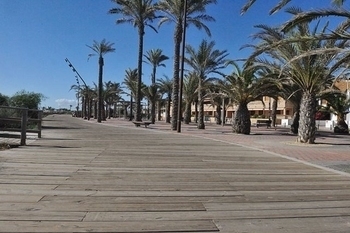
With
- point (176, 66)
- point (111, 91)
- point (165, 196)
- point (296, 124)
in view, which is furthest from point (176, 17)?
point (111, 91)

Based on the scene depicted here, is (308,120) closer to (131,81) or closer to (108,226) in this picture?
(108,226)

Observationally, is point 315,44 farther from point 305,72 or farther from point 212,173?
point 212,173

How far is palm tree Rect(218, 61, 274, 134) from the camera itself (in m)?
22.8

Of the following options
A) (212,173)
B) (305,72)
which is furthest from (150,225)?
(305,72)

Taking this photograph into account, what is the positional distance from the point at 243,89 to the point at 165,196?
1902 centimetres

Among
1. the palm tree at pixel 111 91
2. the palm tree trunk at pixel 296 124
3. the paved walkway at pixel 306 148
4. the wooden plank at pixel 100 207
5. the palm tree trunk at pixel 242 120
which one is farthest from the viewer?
the palm tree at pixel 111 91

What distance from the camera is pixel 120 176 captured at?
255 inches

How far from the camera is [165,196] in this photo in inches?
201

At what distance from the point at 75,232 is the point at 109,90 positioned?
225 ft

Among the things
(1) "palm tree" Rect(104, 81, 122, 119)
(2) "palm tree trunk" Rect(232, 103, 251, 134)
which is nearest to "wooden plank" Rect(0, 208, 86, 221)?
(2) "palm tree trunk" Rect(232, 103, 251, 134)

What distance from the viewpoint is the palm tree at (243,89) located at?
22.8m

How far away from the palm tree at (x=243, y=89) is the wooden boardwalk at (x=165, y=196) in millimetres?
14779

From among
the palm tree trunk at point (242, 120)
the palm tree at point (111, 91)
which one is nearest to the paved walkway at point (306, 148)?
the palm tree trunk at point (242, 120)

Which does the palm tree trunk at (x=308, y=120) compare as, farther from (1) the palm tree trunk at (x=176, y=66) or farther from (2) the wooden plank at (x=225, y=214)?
(2) the wooden plank at (x=225, y=214)
